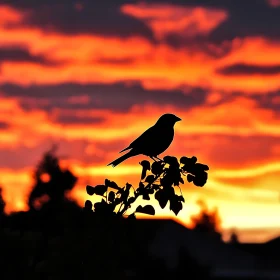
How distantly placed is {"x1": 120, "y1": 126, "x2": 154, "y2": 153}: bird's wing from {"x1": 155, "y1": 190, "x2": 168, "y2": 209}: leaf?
5.85 feet

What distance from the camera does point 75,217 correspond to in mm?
9719

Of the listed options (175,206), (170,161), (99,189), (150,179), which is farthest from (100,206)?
(170,161)

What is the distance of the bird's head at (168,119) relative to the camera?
1119 cm

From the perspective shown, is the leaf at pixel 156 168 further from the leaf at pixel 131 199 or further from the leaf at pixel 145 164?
the leaf at pixel 131 199

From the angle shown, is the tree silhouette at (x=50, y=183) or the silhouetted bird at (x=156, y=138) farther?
the tree silhouette at (x=50, y=183)

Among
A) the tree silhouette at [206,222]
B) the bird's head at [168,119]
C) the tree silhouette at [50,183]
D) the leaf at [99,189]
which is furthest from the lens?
the tree silhouette at [206,222]

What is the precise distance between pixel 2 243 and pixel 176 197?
2.56m

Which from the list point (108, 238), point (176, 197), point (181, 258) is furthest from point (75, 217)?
point (181, 258)

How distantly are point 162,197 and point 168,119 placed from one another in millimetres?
2113

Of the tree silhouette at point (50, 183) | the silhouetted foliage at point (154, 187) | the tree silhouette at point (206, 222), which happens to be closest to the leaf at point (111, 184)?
the silhouetted foliage at point (154, 187)

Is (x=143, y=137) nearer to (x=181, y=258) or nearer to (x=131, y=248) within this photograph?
(x=131, y=248)

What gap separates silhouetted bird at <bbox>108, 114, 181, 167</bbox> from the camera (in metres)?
11.0

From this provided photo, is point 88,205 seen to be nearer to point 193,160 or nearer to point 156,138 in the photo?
point 193,160

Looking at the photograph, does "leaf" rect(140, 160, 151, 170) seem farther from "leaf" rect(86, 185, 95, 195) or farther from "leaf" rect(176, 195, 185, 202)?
"leaf" rect(86, 185, 95, 195)
